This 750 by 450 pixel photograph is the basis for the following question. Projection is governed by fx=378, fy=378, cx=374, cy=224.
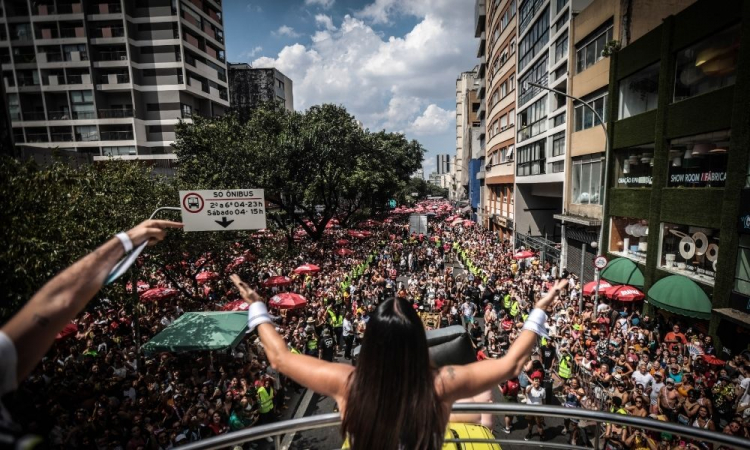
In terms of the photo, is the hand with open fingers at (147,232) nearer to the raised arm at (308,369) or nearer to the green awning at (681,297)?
the raised arm at (308,369)

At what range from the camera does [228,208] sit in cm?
1030

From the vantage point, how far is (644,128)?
1502cm

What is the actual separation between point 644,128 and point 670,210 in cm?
360

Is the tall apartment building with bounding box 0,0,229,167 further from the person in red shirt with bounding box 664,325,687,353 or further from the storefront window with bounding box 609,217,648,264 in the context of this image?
the person in red shirt with bounding box 664,325,687,353

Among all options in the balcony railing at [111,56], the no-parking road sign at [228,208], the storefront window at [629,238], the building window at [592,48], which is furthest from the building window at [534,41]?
the balcony railing at [111,56]

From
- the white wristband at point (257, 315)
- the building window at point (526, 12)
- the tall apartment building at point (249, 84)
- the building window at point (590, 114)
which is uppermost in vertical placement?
the tall apartment building at point (249, 84)

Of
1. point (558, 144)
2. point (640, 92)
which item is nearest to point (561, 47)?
point (558, 144)

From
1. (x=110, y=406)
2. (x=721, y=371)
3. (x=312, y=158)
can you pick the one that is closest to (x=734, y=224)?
(x=721, y=371)

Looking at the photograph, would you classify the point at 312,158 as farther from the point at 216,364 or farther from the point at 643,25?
the point at 643,25

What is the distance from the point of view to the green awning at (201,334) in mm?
10016

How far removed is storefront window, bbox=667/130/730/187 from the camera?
11602mm

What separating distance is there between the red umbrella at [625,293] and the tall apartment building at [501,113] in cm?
1872

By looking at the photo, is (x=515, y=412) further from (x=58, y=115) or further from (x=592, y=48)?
(x=58, y=115)

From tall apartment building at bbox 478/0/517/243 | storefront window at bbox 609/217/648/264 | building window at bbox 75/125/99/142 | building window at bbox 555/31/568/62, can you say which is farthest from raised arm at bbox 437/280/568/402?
building window at bbox 75/125/99/142
